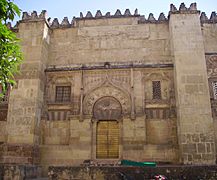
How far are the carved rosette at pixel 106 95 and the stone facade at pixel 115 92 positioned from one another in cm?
4

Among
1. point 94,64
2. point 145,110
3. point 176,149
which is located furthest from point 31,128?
point 176,149

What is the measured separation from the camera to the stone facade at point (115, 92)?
30.3ft

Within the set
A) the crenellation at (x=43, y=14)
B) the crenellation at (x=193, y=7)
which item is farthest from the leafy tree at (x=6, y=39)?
the crenellation at (x=193, y=7)

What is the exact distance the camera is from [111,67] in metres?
10.4

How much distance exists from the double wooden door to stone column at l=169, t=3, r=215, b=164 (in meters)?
2.46

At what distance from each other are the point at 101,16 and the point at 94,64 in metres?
2.42

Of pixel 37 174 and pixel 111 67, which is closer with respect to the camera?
pixel 37 174

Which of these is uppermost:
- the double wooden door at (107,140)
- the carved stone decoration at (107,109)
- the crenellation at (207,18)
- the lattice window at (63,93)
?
the crenellation at (207,18)

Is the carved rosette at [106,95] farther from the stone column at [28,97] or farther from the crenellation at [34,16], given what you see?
the crenellation at [34,16]

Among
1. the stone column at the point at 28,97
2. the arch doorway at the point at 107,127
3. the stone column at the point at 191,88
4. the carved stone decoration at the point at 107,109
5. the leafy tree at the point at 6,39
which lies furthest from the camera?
the carved stone decoration at the point at 107,109

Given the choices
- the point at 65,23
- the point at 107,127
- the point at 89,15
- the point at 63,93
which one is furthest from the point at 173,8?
the point at 63,93

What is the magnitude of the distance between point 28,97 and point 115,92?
3585 millimetres

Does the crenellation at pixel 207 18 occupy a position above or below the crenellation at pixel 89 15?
below

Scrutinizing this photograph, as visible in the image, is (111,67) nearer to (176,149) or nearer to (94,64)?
(94,64)
